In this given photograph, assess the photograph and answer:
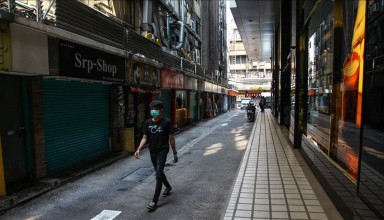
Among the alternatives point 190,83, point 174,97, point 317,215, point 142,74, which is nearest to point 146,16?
point 142,74

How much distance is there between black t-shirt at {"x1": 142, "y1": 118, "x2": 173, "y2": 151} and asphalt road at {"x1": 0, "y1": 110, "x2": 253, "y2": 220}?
97 centimetres

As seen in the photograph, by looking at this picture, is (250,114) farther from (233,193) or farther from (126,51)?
(233,193)

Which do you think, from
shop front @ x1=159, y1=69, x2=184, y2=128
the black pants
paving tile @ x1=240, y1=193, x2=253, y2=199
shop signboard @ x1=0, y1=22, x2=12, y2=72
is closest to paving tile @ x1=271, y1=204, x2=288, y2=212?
paving tile @ x1=240, y1=193, x2=253, y2=199

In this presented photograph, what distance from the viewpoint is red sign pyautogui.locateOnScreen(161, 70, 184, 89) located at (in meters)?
13.6

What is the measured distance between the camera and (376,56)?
2965 mm

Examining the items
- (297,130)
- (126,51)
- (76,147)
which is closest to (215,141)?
(297,130)

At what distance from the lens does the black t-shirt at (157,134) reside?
17.5 feet

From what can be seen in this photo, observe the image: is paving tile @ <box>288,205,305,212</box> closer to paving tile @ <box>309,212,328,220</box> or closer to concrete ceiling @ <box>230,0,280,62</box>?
paving tile @ <box>309,212,328,220</box>

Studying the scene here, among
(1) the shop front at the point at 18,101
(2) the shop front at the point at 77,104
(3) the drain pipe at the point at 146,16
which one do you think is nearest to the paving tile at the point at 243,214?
(1) the shop front at the point at 18,101

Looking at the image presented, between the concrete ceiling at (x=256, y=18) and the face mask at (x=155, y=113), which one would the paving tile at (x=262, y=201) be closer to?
the face mask at (x=155, y=113)

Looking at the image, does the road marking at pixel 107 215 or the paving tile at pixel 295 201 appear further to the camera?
the paving tile at pixel 295 201

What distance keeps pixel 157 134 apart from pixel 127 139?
494cm

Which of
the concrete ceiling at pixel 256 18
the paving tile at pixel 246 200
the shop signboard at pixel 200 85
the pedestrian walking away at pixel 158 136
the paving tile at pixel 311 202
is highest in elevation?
the concrete ceiling at pixel 256 18

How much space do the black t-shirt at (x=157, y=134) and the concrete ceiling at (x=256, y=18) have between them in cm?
1115
